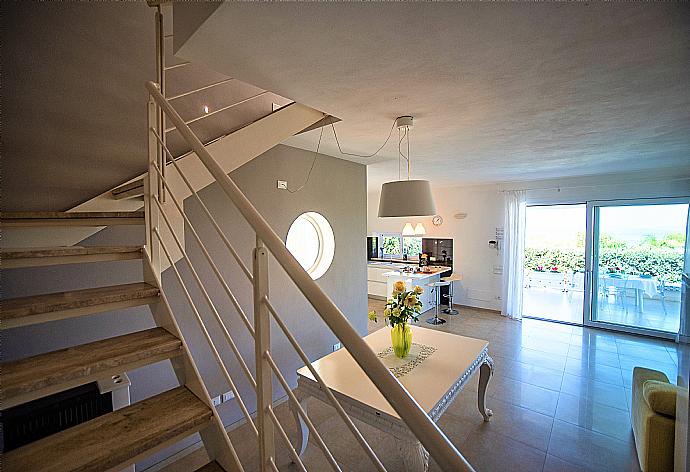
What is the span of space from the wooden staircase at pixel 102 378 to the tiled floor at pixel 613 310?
243 inches

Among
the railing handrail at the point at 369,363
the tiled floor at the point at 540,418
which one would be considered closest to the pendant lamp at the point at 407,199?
the railing handrail at the point at 369,363

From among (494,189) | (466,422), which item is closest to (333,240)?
(466,422)

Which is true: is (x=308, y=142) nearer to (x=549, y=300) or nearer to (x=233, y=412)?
(x=233, y=412)

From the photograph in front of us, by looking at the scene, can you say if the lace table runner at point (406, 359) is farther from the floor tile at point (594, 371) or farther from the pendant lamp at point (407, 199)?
the floor tile at point (594, 371)

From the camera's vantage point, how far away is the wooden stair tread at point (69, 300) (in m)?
1.01

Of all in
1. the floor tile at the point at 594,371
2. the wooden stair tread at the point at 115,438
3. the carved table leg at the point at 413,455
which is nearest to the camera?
the wooden stair tread at the point at 115,438

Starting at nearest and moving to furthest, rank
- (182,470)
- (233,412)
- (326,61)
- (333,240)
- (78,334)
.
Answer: (326,61)
(78,334)
(182,470)
(233,412)
(333,240)

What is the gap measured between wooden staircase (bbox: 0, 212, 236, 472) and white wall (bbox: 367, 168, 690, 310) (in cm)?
593

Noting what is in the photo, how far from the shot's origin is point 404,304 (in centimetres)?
236

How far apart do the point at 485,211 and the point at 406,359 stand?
4536 millimetres

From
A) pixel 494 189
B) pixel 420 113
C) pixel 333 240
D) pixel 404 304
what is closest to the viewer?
pixel 420 113

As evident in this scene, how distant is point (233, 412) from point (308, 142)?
250cm

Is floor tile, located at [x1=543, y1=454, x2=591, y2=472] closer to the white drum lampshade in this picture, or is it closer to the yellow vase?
the yellow vase

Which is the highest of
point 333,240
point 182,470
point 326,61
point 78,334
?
point 326,61
